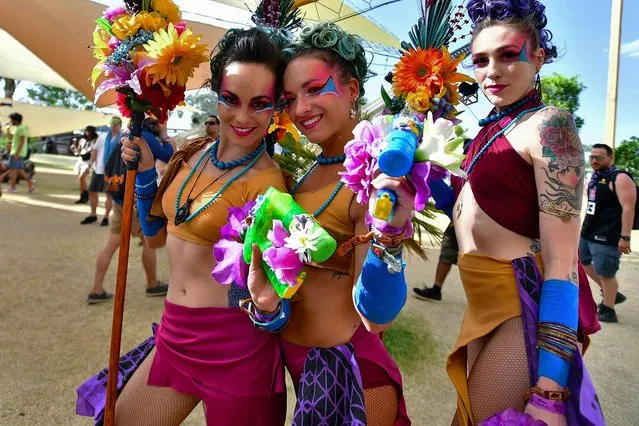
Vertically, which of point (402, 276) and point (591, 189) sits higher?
point (591, 189)

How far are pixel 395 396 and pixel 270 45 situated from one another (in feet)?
4.55

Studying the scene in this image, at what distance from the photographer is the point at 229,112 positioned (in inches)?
65.8

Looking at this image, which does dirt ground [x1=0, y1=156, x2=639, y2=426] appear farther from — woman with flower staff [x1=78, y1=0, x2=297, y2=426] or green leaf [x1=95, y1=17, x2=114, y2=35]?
green leaf [x1=95, y1=17, x2=114, y2=35]

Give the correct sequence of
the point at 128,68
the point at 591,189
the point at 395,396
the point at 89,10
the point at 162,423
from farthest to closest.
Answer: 1. the point at 89,10
2. the point at 591,189
3. the point at 128,68
4. the point at 162,423
5. the point at 395,396

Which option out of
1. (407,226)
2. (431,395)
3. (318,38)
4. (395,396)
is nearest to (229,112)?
(318,38)

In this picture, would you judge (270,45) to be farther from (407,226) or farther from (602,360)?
(602,360)

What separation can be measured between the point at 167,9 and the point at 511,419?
6.49 ft

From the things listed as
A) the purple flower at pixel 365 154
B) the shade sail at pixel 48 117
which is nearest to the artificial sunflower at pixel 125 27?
the purple flower at pixel 365 154

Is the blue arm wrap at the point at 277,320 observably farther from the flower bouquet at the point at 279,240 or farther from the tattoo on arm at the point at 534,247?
the tattoo on arm at the point at 534,247

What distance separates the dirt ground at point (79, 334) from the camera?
3.02 metres

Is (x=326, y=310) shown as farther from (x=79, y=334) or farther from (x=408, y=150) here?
(x=79, y=334)

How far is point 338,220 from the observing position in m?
1.40

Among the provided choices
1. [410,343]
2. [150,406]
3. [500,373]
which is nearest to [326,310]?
[500,373]

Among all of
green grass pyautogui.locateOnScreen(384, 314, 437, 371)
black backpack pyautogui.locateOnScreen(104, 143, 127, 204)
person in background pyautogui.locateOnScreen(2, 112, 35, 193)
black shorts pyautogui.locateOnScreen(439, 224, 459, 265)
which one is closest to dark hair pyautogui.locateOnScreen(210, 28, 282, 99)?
green grass pyautogui.locateOnScreen(384, 314, 437, 371)
